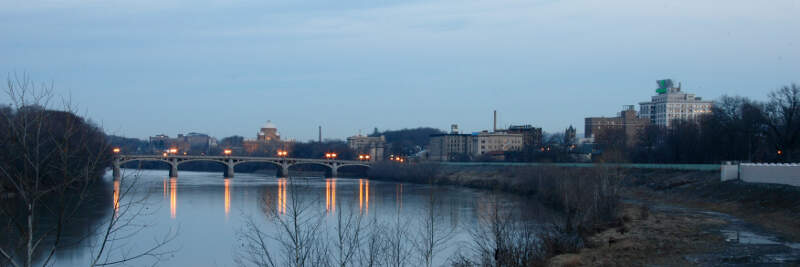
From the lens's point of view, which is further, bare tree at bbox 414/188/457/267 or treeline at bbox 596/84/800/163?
treeline at bbox 596/84/800/163

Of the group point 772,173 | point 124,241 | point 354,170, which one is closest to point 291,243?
point 124,241

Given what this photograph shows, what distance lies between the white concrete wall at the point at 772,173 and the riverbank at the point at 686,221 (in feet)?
1.98

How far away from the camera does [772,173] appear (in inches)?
1463

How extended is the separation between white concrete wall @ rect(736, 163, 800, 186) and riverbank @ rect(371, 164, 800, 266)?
60cm

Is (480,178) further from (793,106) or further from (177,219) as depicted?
(177,219)

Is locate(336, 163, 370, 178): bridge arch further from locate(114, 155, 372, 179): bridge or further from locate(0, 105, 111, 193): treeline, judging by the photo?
locate(0, 105, 111, 193): treeline

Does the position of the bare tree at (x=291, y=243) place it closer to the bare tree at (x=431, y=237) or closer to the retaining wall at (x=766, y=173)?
the bare tree at (x=431, y=237)

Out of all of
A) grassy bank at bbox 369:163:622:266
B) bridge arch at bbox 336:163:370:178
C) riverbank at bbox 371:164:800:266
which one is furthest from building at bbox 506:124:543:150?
riverbank at bbox 371:164:800:266

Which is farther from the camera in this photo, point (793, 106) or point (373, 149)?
point (373, 149)

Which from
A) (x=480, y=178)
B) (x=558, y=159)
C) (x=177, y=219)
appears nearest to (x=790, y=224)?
(x=177, y=219)

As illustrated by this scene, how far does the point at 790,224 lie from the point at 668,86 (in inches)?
6915

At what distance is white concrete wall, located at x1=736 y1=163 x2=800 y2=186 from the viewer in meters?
34.4

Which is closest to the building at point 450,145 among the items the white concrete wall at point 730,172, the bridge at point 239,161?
the bridge at point 239,161

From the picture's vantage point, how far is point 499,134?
533 ft
